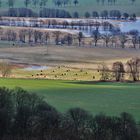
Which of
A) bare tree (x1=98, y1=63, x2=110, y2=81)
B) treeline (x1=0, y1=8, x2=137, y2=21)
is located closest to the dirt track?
bare tree (x1=98, y1=63, x2=110, y2=81)

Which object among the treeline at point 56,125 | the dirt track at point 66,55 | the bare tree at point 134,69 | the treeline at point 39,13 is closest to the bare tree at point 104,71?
the dirt track at point 66,55

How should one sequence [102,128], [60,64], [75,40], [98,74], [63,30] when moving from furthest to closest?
[63,30], [75,40], [60,64], [98,74], [102,128]

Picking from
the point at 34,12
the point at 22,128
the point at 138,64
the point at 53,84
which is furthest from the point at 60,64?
the point at 34,12

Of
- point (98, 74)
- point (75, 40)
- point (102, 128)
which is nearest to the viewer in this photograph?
point (102, 128)

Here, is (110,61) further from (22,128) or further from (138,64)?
(22,128)

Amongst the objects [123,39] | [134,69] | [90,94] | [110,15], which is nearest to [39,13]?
[110,15]

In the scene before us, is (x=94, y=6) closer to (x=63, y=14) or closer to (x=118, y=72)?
(x=63, y=14)

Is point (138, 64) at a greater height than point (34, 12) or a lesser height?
lesser
